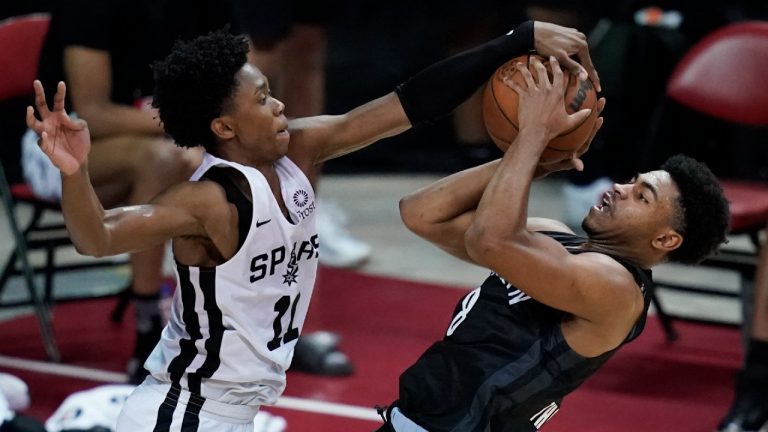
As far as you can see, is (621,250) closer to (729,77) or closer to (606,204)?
(606,204)

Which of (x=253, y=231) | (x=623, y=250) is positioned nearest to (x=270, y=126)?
(x=253, y=231)

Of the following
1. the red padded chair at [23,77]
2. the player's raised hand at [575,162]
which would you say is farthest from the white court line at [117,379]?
the player's raised hand at [575,162]

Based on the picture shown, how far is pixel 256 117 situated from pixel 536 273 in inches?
30.8

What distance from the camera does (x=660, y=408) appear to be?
15.0ft

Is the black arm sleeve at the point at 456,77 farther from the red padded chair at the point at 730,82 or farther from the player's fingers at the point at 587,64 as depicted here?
the red padded chair at the point at 730,82

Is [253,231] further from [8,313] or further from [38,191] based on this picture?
[8,313]

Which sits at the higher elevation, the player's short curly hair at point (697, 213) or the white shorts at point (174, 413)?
the player's short curly hair at point (697, 213)

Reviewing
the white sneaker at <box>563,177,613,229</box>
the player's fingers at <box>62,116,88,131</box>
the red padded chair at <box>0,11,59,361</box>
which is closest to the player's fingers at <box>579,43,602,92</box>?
the player's fingers at <box>62,116,88,131</box>

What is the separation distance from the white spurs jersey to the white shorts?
0.02 meters

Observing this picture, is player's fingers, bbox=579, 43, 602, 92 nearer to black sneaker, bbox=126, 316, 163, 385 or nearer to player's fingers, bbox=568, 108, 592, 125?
player's fingers, bbox=568, 108, 592, 125

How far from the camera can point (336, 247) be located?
641 cm

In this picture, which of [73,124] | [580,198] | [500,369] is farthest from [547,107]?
[580,198]

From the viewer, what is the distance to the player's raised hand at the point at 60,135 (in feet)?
8.48

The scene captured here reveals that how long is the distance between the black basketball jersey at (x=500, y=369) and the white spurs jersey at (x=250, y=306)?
341 millimetres
